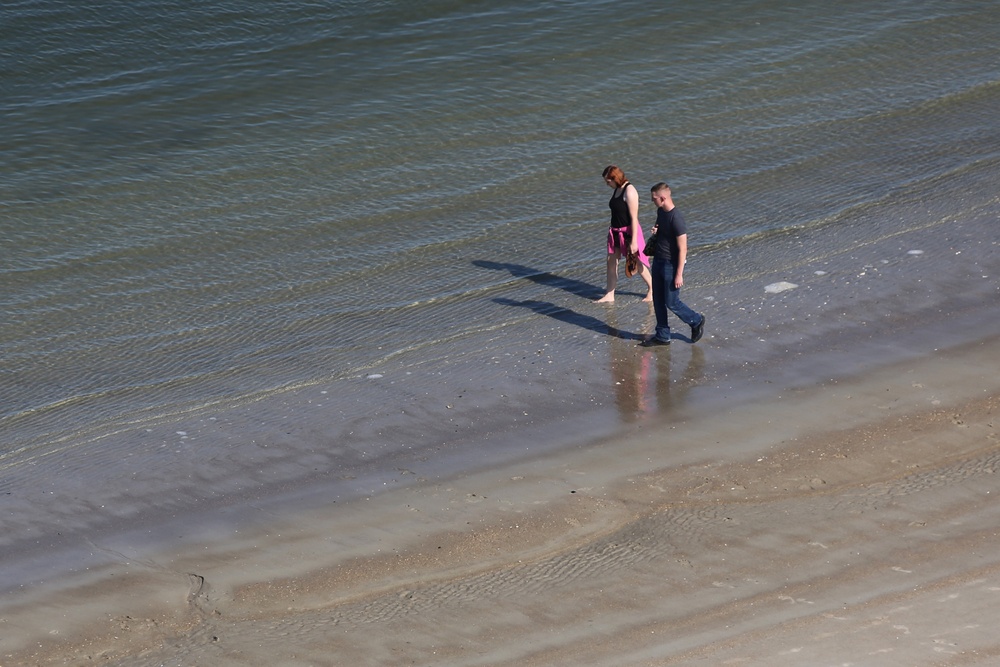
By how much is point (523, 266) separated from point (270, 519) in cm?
500

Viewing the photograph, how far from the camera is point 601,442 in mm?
9383

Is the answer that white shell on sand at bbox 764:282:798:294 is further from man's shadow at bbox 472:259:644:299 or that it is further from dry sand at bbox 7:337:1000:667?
dry sand at bbox 7:337:1000:667

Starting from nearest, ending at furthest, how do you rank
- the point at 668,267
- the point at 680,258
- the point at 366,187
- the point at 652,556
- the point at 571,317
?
the point at 652,556 → the point at 680,258 → the point at 668,267 → the point at 571,317 → the point at 366,187

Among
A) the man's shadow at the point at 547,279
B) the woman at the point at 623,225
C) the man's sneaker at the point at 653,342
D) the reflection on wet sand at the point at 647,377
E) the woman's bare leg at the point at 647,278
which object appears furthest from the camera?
the man's shadow at the point at 547,279

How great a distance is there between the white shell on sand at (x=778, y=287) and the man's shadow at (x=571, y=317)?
1372mm

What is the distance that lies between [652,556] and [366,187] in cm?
861

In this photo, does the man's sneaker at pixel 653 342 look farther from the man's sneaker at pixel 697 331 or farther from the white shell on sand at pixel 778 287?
the white shell on sand at pixel 778 287

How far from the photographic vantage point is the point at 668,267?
1066 cm

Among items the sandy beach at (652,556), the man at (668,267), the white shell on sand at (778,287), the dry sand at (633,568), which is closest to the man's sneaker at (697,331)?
the man at (668,267)

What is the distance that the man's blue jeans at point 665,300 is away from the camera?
35.0 ft

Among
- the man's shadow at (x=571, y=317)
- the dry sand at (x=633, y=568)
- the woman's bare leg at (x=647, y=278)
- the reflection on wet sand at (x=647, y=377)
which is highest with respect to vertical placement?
the woman's bare leg at (x=647, y=278)

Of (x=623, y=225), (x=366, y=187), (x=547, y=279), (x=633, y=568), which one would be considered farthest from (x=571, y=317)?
(x=366, y=187)

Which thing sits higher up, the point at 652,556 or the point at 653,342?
the point at 653,342

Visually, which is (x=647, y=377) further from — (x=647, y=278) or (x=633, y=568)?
(x=633, y=568)
